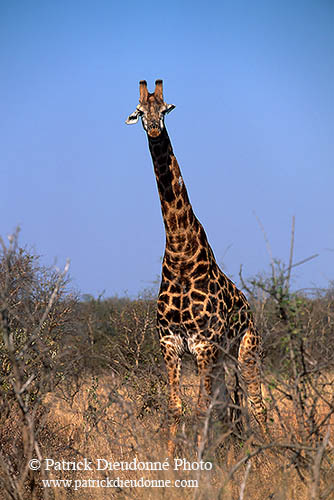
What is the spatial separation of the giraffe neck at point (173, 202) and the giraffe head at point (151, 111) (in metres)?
0.18

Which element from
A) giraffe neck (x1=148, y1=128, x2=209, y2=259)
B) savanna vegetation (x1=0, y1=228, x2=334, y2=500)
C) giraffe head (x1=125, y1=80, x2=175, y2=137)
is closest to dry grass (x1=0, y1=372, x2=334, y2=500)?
savanna vegetation (x1=0, y1=228, x2=334, y2=500)

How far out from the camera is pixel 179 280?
6.24 m

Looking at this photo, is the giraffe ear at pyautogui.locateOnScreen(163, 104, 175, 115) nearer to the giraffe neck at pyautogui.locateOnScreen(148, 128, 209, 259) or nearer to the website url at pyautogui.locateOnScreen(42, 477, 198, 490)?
the giraffe neck at pyautogui.locateOnScreen(148, 128, 209, 259)

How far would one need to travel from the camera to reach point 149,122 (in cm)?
604

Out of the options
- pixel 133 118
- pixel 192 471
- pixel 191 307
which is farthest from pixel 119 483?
pixel 133 118

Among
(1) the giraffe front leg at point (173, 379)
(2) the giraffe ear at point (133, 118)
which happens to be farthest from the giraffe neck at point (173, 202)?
(1) the giraffe front leg at point (173, 379)

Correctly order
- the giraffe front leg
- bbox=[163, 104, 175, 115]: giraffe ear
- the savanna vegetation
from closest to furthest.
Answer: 1. the savanna vegetation
2. the giraffe front leg
3. bbox=[163, 104, 175, 115]: giraffe ear

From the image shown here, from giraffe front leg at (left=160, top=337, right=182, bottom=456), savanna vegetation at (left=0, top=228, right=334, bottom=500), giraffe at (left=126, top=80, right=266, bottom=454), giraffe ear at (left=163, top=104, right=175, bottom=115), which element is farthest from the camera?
giraffe ear at (left=163, top=104, right=175, bottom=115)

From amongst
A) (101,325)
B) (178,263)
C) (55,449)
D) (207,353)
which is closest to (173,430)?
(207,353)

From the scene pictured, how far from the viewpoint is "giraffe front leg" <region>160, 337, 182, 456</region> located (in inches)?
230

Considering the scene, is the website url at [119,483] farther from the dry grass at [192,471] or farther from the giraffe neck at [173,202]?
the giraffe neck at [173,202]

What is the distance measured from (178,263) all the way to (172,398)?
144 cm

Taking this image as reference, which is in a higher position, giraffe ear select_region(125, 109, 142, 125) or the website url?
giraffe ear select_region(125, 109, 142, 125)

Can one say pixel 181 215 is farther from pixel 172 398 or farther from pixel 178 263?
pixel 172 398
